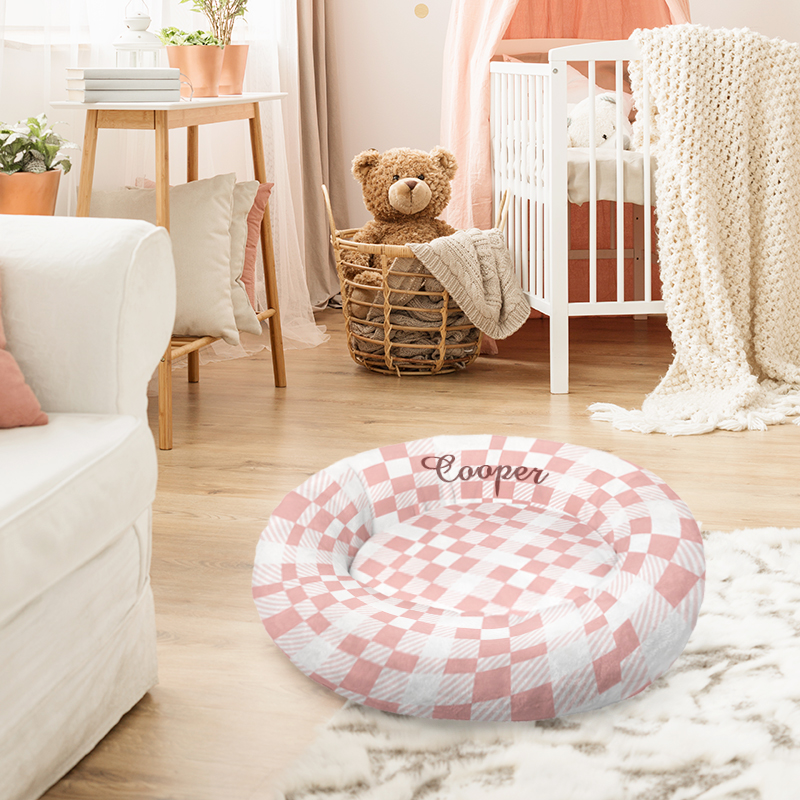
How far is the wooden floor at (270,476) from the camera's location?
1109mm

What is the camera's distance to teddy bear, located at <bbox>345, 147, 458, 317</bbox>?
2.72 metres

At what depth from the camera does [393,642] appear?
1.12 meters

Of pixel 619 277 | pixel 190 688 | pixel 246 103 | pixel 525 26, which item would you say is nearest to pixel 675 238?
pixel 619 277

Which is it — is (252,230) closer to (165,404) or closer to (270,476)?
(165,404)

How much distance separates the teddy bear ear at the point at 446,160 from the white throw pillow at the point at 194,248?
0.76 metres

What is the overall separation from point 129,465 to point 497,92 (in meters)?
2.20

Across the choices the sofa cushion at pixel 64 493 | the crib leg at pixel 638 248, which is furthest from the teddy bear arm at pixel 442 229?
the sofa cushion at pixel 64 493

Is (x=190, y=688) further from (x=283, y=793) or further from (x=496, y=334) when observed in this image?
(x=496, y=334)

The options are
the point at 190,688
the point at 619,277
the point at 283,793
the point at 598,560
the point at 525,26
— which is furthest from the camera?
the point at 525,26

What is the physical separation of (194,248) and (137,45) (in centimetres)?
46

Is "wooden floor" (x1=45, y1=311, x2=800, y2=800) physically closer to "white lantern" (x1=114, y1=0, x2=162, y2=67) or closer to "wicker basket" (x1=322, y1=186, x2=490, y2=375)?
"wicker basket" (x1=322, y1=186, x2=490, y2=375)

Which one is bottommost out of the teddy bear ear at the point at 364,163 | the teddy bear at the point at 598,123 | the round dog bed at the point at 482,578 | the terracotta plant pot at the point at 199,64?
the round dog bed at the point at 482,578

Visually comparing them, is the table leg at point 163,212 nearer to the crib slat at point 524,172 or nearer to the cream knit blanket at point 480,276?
the cream knit blanket at point 480,276

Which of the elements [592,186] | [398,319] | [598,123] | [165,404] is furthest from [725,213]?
[165,404]
